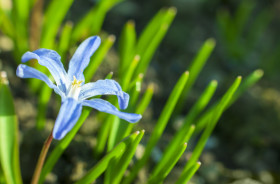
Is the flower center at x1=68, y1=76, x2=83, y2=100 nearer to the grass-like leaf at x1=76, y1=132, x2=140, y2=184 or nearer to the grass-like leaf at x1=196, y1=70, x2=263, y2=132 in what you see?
the grass-like leaf at x1=76, y1=132, x2=140, y2=184

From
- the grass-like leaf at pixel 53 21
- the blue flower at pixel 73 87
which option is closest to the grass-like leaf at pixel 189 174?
the blue flower at pixel 73 87

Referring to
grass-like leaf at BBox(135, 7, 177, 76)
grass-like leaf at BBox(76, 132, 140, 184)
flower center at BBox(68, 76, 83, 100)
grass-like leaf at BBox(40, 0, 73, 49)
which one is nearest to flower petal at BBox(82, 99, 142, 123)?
flower center at BBox(68, 76, 83, 100)

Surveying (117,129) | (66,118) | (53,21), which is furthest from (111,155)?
(53,21)

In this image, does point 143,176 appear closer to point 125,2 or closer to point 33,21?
point 33,21

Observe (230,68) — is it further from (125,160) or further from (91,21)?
(125,160)

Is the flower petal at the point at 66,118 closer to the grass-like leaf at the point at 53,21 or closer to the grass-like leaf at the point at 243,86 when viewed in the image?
the grass-like leaf at the point at 243,86
